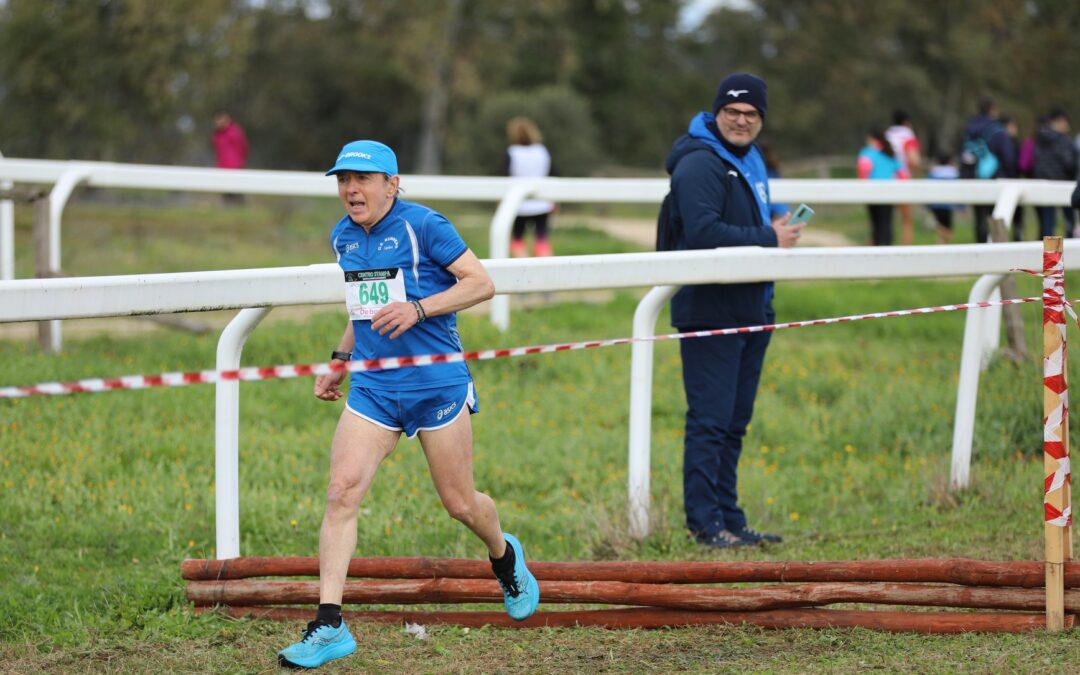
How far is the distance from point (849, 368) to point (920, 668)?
6267mm

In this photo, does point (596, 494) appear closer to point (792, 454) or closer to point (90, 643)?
point (792, 454)

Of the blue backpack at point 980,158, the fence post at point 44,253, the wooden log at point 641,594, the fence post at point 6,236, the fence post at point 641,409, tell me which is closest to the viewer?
the wooden log at point 641,594

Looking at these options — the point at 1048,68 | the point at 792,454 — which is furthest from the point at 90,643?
the point at 1048,68

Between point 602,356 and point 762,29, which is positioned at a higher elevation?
point 762,29

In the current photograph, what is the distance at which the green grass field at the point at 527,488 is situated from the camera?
5414mm

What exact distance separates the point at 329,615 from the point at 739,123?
10.4 ft

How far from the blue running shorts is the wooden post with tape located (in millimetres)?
2156

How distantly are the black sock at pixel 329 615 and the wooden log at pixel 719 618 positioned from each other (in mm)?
698

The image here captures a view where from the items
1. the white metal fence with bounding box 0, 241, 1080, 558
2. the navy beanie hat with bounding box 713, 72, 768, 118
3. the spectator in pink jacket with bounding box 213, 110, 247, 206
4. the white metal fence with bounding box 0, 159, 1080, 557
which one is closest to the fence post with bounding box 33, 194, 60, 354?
the white metal fence with bounding box 0, 159, 1080, 557

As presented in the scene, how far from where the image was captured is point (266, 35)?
4594 cm

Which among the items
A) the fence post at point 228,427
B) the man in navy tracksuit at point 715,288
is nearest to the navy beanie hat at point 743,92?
the man in navy tracksuit at point 715,288

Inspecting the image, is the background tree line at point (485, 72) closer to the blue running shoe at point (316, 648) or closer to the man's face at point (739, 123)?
the man's face at point (739, 123)

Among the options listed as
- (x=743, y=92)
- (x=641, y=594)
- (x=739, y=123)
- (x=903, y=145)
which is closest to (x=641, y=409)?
(x=641, y=594)

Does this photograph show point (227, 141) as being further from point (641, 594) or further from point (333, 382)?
point (641, 594)
